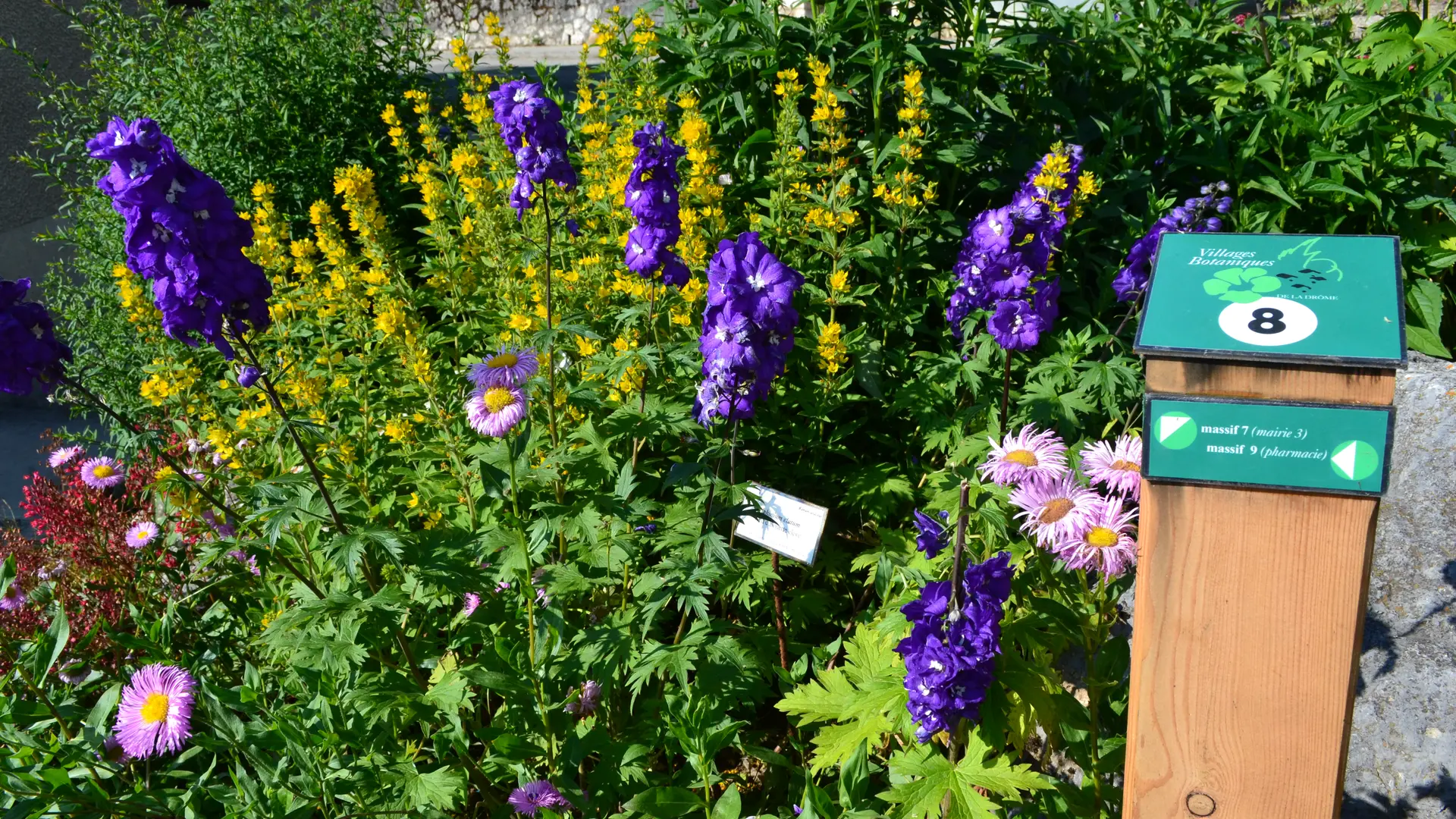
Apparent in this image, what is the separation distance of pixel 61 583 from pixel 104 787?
108 centimetres

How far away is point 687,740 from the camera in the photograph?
1850 mm

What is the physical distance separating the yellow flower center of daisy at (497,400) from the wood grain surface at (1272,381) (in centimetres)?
157

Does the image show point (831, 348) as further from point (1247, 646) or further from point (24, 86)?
point (24, 86)

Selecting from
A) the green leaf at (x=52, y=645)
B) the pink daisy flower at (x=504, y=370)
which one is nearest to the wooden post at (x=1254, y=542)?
the pink daisy flower at (x=504, y=370)

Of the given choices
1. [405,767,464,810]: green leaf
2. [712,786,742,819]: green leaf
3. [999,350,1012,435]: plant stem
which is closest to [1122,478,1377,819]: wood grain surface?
[712,786,742,819]: green leaf

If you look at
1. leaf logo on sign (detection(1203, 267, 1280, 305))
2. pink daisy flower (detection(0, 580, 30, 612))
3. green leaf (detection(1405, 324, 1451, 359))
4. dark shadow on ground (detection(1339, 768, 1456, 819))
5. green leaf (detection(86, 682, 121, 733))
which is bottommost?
dark shadow on ground (detection(1339, 768, 1456, 819))

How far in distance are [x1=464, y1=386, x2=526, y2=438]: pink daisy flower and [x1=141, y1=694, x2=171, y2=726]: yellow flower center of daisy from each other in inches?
37.9

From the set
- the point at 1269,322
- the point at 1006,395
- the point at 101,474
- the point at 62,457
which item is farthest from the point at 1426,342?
the point at 62,457

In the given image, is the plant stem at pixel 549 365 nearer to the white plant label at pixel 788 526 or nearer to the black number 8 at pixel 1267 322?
the white plant label at pixel 788 526

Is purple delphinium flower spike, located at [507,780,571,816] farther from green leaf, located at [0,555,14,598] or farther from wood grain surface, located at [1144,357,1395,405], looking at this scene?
wood grain surface, located at [1144,357,1395,405]

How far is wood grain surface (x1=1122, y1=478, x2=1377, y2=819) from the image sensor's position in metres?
1.36

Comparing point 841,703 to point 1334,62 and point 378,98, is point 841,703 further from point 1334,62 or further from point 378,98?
point 378,98

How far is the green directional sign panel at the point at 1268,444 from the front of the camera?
1.28 m

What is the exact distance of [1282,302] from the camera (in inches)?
53.4
